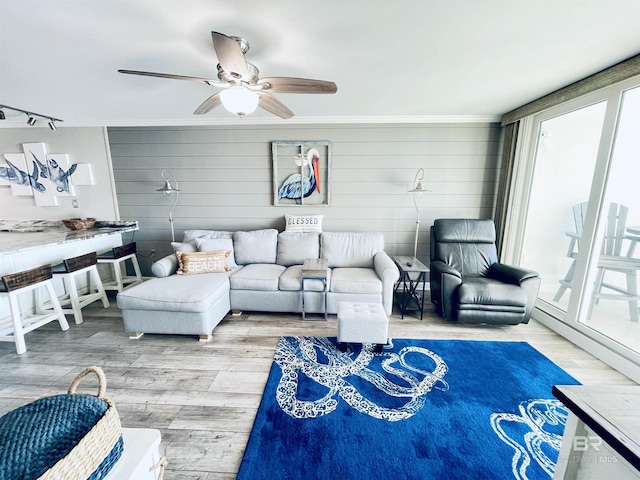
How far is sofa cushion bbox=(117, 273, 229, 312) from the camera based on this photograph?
7.83 ft

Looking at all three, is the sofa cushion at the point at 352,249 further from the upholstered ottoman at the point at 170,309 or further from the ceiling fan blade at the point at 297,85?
the ceiling fan blade at the point at 297,85

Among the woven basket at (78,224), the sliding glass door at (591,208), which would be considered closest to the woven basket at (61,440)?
the sliding glass door at (591,208)

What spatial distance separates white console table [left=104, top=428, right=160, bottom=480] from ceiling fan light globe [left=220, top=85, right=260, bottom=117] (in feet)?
5.95

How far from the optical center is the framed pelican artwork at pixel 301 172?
11.6 ft

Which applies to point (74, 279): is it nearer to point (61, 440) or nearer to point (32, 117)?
point (32, 117)

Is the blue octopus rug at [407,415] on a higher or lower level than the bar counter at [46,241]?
lower

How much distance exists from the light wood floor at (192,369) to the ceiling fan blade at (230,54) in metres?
2.19

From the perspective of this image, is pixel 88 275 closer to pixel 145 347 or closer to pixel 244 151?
pixel 145 347

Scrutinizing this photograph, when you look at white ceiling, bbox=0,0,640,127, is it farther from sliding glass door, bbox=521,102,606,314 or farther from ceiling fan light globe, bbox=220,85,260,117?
sliding glass door, bbox=521,102,606,314

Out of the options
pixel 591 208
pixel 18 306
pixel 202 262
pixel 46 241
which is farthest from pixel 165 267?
pixel 591 208

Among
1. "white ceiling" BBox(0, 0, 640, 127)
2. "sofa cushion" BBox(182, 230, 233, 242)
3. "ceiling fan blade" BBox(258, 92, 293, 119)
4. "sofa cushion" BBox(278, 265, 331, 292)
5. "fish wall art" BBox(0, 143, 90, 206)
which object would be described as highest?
"white ceiling" BBox(0, 0, 640, 127)

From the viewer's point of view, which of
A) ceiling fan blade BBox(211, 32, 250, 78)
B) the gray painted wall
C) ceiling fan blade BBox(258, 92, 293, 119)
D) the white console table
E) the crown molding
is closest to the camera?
the white console table

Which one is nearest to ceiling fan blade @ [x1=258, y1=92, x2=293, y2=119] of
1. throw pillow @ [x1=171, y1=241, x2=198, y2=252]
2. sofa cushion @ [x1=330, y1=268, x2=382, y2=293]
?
sofa cushion @ [x1=330, y1=268, x2=382, y2=293]

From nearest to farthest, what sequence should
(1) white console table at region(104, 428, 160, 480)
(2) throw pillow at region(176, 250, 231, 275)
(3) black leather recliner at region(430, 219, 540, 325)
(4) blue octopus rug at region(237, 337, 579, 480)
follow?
1. (1) white console table at region(104, 428, 160, 480)
2. (4) blue octopus rug at region(237, 337, 579, 480)
3. (3) black leather recliner at region(430, 219, 540, 325)
4. (2) throw pillow at region(176, 250, 231, 275)
